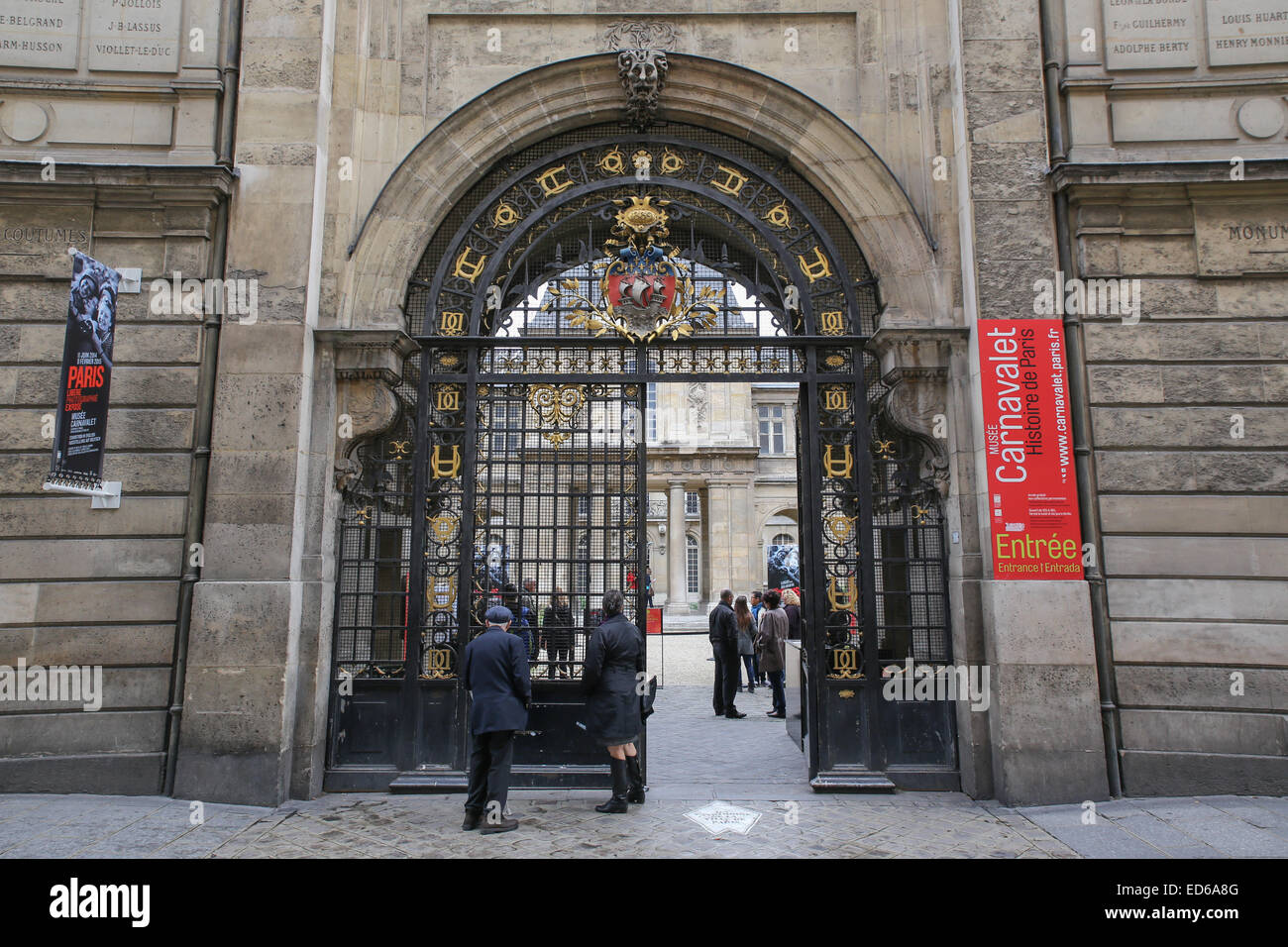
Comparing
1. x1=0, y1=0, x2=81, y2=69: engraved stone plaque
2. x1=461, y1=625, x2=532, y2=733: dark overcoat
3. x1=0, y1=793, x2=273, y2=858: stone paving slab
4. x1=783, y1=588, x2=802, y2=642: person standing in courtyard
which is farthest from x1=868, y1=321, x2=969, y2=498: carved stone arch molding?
x1=0, y1=0, x2=81, y2=69: engraved stone plaque

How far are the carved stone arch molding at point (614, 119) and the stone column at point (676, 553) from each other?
25.2 metres

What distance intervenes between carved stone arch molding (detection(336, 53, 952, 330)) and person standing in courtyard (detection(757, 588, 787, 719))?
19.5 feet

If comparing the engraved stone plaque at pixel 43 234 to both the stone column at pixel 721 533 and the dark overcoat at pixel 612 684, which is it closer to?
the dark overcoat at pixel 612 684

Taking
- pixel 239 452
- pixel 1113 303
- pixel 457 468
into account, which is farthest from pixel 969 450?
pixel 239 452

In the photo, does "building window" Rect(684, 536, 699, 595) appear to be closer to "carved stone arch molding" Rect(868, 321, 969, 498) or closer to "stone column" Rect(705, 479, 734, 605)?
"stone column" Rect(705, 479, 734, 605)

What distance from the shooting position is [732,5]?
8.42 meters

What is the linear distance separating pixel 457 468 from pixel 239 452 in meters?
1.91

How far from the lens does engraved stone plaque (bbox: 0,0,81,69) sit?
7.91m

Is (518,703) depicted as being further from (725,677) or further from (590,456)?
(725,677)

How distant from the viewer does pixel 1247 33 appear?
25.7 ft

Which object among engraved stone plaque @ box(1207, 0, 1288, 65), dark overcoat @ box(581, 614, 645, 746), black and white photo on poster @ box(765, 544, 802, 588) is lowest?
dark overcoat @ box(581, 614, 645, 746)

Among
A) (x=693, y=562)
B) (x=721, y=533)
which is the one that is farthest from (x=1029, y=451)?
(x=693, y=562)

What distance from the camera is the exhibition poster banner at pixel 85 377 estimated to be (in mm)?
6723

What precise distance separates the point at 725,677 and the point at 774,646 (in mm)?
912
